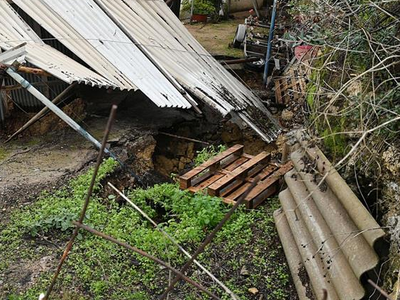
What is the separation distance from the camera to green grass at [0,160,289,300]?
4.38 meters

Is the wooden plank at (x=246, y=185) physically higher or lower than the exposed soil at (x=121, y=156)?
higher

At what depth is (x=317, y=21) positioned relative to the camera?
483 cm

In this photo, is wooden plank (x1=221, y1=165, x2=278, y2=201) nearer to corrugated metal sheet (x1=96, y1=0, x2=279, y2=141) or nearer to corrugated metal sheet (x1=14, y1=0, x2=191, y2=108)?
corrugated metal sheet (x1=96, y1=0, x2=279, y2=141)

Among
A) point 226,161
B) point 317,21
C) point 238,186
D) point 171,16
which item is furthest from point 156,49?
point 317,21

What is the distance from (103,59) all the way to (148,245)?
3515 mm

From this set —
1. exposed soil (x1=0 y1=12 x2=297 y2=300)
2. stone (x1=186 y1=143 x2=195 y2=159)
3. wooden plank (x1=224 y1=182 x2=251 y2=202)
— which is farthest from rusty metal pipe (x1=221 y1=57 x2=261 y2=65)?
wooden plank (x1=224 y1=182 x2=251 y2=202)

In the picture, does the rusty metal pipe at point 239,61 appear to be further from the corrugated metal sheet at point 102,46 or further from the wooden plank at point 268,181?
the wooden plank at point 268,181

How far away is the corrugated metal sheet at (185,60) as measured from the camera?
26.2 feet

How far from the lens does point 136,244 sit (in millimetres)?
4980

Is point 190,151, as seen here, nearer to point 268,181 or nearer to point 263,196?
point 268,181

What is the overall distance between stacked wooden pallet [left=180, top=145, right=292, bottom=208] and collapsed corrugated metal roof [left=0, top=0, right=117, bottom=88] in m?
1.88

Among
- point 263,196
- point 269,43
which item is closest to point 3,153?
point 263,196

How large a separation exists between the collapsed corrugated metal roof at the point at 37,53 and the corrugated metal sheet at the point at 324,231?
126 inches

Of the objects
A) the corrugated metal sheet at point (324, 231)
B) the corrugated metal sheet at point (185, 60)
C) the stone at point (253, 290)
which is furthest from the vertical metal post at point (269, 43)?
the stone at point (253, 290)
